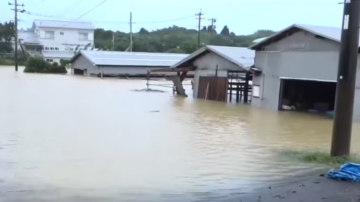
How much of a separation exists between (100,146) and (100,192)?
5144 millimetres

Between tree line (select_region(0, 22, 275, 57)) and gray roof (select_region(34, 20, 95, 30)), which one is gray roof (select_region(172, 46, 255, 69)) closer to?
tree line (select_region(0, 22, 275, 57))

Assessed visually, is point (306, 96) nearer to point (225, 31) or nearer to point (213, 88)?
point (213, 88)

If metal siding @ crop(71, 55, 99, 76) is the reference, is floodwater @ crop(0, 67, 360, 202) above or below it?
below

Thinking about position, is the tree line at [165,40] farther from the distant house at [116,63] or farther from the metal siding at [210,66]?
the metal siding at [210,66]

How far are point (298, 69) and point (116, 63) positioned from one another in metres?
37.8

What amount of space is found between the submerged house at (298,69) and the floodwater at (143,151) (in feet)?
8.10

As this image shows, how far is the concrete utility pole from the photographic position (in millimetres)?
9891

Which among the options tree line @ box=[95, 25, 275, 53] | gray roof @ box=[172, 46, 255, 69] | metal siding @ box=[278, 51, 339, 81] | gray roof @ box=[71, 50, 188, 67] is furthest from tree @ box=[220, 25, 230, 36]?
metal siding @ box=[278, 51, 339, 81]

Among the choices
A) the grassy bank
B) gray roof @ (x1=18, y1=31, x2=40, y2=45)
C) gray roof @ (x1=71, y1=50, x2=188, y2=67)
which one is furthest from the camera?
gray roof @ (x1=18, y1=31, x2=40, y2=45)

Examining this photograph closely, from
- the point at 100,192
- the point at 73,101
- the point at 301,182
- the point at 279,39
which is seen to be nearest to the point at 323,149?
the point at 301,182

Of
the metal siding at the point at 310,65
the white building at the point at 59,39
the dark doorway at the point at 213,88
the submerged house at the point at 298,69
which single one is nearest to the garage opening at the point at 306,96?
the submerged house at the point at 298,69

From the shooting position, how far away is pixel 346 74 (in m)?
10.1

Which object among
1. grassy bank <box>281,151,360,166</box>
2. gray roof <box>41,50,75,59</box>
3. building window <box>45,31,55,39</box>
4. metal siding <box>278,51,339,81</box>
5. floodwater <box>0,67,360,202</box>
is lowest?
floodwater <box>0,67,360,202</box>

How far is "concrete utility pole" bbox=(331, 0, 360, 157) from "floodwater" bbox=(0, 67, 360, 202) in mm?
1079
